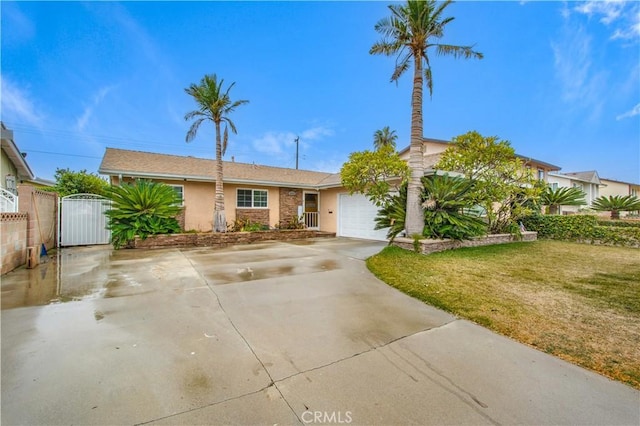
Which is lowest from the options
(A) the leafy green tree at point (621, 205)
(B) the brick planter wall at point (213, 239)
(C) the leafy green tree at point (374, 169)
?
(B) the brick planter wall at point (213, 239)

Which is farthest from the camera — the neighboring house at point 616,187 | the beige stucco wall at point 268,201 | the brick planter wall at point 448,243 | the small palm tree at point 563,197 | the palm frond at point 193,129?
the neighboring house at point 616,187

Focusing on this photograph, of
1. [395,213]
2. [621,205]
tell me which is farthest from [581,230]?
[395,213]

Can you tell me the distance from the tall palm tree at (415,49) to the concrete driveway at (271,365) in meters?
4.55

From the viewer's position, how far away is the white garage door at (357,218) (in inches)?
500

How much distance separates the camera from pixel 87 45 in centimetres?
1102

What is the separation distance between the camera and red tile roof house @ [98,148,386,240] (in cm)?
1206

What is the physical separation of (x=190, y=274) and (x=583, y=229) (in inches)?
587

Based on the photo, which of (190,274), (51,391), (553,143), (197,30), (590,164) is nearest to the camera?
(51,391)

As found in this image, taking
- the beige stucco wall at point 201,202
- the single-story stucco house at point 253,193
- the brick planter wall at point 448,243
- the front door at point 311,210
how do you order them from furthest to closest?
the front door at point 311,210, the beige stucco wall at point 201,202, the single-story stucco house at point 253,193, the brick planter wall at point 448,243

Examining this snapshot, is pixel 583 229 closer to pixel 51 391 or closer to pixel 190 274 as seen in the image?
pixel 190 274

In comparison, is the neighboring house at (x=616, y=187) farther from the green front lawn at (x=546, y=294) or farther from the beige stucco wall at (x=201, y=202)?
the beige stucco wall at (x=201, y=202)

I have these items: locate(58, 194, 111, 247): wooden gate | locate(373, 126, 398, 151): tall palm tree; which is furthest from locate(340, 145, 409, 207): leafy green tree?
locate(373, 126, 398, 151): tall palm tree

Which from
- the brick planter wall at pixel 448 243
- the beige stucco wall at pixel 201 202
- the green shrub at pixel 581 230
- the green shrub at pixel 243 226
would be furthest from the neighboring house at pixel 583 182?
Answer: the beige stucco wall at pixel 201 202

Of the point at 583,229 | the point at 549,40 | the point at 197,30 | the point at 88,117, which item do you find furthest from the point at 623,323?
the point at 88,117
